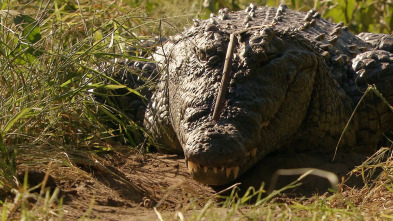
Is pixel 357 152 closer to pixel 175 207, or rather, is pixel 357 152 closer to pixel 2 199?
pixel 175 207

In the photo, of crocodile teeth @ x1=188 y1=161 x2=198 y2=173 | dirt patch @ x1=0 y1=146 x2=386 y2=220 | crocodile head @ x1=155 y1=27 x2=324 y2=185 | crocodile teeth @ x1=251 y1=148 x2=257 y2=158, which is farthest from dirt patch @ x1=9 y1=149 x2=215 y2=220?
crocodile teeth @ x1=251 y1=148 x2=257 y2=158

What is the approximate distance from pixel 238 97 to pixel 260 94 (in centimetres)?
18

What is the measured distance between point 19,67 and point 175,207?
1475 mm

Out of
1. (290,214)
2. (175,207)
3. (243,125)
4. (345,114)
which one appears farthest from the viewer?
(345,114)

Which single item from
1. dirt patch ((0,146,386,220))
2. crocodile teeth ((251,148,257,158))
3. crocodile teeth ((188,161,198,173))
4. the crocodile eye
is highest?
the crocodile eye

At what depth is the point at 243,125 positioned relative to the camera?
3695 millimetres

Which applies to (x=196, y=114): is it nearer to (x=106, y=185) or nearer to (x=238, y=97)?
(x=238, y=97)

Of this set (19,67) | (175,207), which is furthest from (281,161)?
(19,67)

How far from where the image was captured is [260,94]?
13.0 feet

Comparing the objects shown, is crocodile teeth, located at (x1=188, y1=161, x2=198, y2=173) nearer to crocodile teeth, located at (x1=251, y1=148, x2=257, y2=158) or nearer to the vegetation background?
crocodile teeth, located at (x1=251, y1=148, x2=257, y2=158)

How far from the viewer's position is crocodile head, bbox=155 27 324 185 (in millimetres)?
3434

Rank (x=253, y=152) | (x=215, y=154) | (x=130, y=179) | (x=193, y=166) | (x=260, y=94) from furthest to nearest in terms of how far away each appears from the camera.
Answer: (x=260, y=94) → (x=253, y=152) → (x=130, y=179) → (x=193, y=166) → (x=215, y=154)

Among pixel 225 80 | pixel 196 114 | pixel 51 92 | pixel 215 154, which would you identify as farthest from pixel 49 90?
pixel 215 154

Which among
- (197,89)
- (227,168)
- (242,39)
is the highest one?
(242,39)
